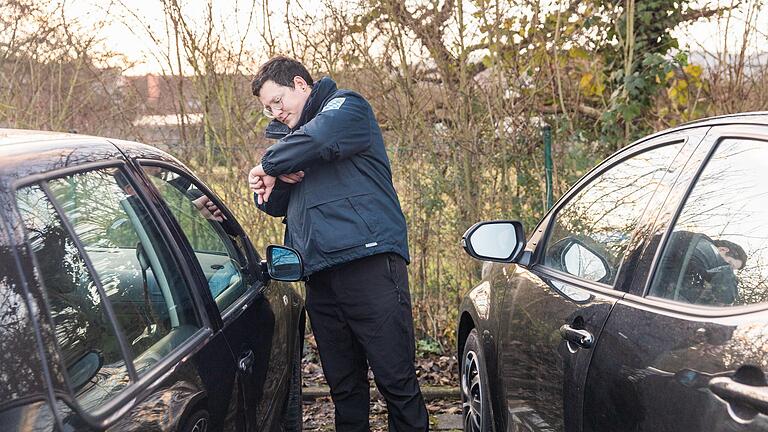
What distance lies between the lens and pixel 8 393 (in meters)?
1.37

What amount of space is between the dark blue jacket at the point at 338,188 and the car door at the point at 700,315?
55.1 inches

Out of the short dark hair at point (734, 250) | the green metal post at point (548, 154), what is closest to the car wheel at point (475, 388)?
the short dark hair at point (734, 250)

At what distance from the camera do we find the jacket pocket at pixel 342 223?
332cm

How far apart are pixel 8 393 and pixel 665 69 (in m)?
5.90

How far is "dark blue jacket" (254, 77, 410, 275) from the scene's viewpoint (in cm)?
326

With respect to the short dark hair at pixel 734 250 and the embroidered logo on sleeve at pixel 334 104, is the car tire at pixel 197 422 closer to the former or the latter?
the short dark hair at pixel 734 250

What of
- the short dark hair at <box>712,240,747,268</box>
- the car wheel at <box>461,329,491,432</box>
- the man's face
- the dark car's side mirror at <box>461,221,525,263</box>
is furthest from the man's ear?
the short dark hair at <box>712,240,747,268</box>

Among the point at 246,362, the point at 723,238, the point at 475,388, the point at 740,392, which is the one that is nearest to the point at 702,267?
the point at 723,238

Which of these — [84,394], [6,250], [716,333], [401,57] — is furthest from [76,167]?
[401,57]

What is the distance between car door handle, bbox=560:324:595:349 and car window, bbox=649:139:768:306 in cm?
24

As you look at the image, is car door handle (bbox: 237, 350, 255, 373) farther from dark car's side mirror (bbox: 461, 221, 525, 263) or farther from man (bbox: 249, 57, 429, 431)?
dark car's side mirror (bbox: 461, 221, 525, 263)

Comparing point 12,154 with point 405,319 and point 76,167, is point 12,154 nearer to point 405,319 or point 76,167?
point 76,167

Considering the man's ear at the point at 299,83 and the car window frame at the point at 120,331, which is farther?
the man's ear at the point at 299,83

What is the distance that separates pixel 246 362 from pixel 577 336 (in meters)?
1.06
